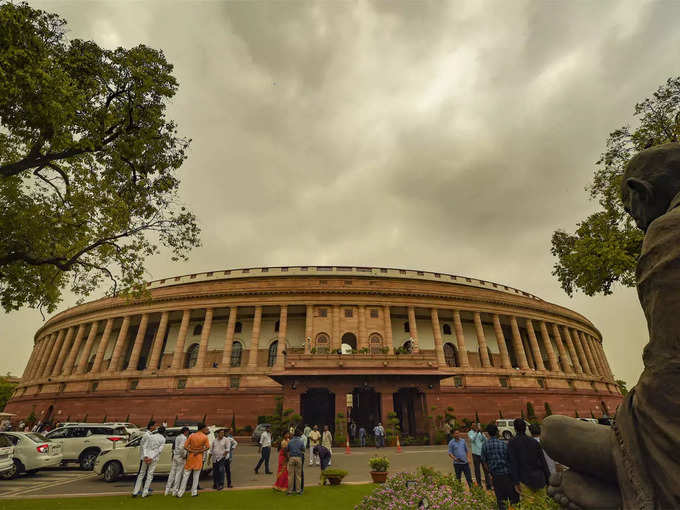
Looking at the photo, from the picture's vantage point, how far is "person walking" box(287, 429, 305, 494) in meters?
9.80

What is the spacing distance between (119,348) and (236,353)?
13006mm

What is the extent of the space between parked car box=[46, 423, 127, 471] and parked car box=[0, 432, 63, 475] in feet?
4.31

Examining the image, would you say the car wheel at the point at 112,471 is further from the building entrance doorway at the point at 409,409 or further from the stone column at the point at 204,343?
the stone column at the point at 204,343

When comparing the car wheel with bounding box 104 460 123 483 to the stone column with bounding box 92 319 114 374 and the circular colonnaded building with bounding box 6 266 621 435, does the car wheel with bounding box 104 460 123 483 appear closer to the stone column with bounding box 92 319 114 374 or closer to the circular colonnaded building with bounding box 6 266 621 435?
the circular colonnaded building with bounding box 6 266 621 435

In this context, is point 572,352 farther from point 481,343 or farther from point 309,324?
point 309,324

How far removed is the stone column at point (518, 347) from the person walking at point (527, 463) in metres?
35.1

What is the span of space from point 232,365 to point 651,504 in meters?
37.0

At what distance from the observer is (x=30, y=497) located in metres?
9.60

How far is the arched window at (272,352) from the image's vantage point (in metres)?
34.5

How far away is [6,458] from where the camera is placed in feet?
39.7

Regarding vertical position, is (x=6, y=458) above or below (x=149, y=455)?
below

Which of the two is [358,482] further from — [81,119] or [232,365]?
[232,365]

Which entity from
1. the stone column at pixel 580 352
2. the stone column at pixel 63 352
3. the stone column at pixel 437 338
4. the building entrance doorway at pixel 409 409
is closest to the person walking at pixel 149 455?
the building entrance doorway at pixel 409 409

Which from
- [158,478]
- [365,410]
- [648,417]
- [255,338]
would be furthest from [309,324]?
[648,417]
